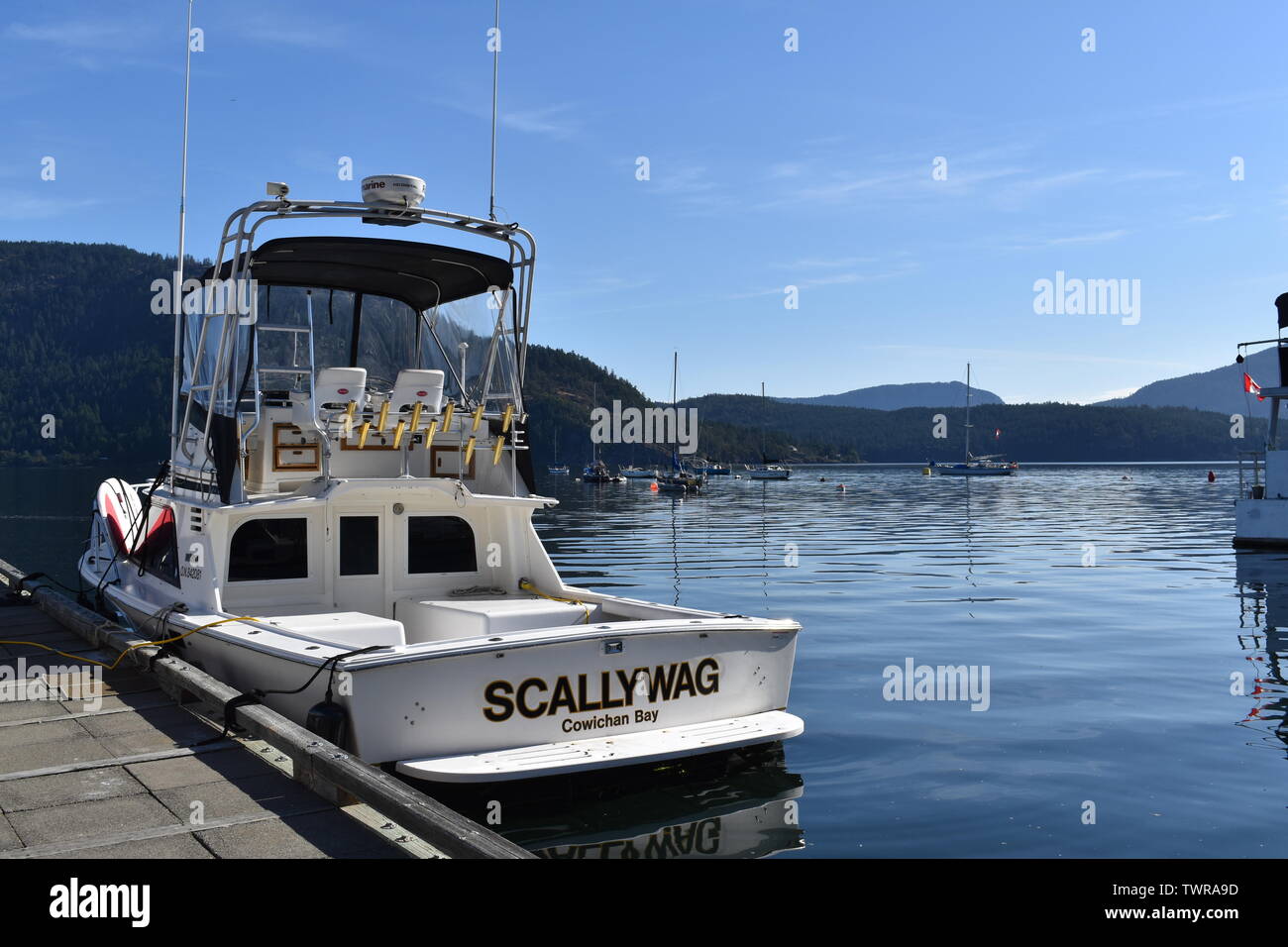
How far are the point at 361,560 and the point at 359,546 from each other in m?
0.13

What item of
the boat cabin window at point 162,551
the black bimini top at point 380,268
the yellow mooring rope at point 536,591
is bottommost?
the yellow mooring rope at point 536,591

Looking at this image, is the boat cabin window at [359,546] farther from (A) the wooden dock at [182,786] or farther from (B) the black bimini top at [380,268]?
(B) the black bimini top at [380,268]

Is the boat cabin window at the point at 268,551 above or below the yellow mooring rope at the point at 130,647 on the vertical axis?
above

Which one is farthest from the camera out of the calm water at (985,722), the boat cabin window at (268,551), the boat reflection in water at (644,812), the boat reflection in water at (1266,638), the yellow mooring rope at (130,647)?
the boat reflection in water at (1266,638)

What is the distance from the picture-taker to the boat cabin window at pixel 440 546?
10297mm

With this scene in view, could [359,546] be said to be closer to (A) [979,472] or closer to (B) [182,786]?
(B) [182,786]

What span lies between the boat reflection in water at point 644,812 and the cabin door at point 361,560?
9.78 feet

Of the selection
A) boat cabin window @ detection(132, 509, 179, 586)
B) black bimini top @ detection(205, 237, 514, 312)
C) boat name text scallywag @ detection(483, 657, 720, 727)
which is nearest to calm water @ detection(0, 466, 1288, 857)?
boat name text scallywag @ detection(483, 657, 720, 727)

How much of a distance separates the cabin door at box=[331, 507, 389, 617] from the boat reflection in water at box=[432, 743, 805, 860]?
2.98m

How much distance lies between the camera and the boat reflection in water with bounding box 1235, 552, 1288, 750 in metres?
10.8

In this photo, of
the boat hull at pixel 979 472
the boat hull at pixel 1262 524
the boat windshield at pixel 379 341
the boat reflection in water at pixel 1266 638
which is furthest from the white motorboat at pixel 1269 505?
the boat hull at pixel 979 472

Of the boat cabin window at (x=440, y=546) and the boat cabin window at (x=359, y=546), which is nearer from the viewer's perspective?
the boat cabin window at (x=359, y=546)

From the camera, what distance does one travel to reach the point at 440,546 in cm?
1045
